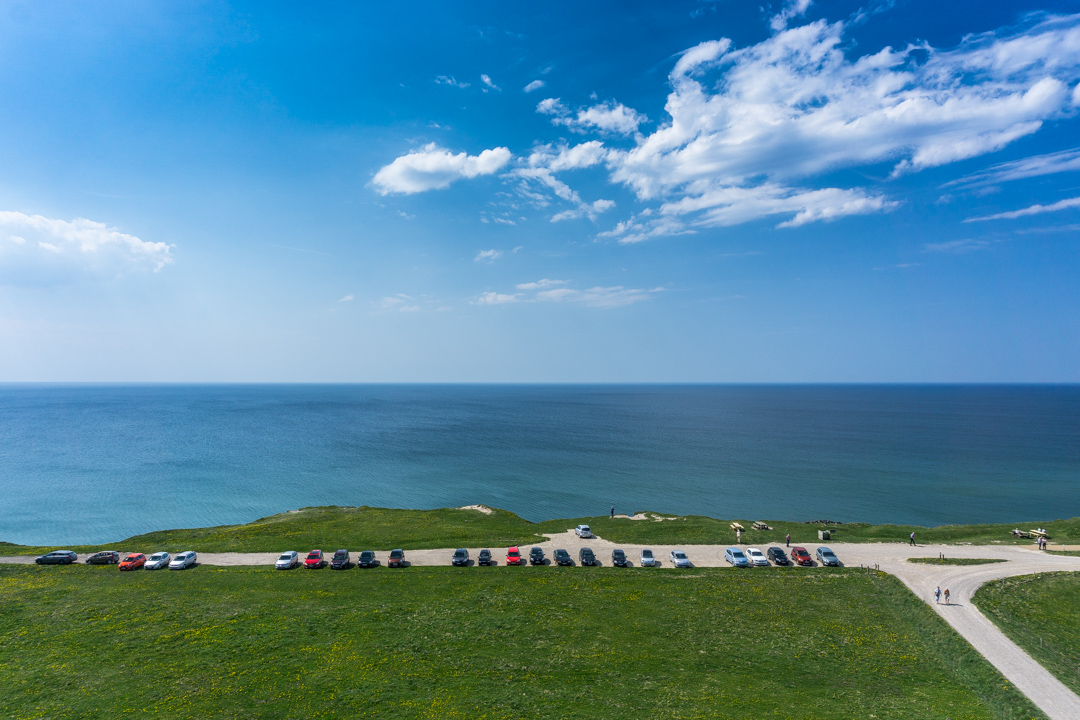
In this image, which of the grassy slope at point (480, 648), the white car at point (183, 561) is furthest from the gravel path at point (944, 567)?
the grassy slope at point (480, 648)

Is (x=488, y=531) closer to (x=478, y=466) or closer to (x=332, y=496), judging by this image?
(x=332, y=496)

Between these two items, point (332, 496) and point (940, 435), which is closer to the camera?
point (332, 496)

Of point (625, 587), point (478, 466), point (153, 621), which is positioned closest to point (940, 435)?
point (478, 466)

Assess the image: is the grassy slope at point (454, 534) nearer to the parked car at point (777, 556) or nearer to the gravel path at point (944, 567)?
the gravel path at point (944, 567)

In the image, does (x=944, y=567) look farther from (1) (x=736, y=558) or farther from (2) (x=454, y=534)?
(2) (x=454, y=534)

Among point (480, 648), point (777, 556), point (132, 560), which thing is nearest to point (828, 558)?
point (777, 556)

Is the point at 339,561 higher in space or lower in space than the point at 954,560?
A: higher
